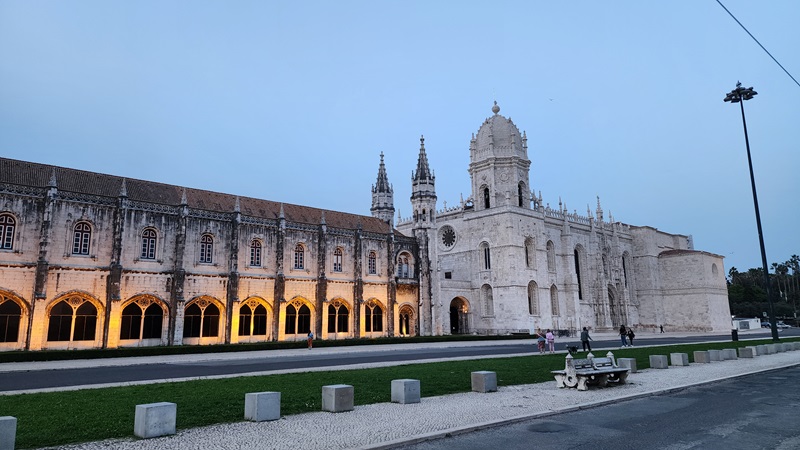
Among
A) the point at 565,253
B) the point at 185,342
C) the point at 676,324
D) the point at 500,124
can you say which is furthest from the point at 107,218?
the point at 676,324

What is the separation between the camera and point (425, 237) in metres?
52.3

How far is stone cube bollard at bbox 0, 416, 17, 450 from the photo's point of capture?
7621 millimetres

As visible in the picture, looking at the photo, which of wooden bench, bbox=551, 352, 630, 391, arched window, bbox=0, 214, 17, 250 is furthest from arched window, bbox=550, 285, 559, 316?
arched window, bbox=0, 214, 17, 250

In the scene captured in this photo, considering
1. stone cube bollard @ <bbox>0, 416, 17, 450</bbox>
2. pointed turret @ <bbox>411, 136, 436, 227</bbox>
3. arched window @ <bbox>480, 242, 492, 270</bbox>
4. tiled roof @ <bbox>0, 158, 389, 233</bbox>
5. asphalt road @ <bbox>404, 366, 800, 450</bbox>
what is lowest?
asphalt road @ <bbox>404, 366, 800, 450</bbox>

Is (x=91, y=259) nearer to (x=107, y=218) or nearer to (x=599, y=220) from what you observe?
(x=107, y=218)

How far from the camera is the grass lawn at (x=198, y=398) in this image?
377 inches

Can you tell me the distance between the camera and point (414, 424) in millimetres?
10211

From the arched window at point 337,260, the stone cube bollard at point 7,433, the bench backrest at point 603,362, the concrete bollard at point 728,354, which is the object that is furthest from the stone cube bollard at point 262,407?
the arched window at point 337,260

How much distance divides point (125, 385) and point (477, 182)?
49543 millimetres

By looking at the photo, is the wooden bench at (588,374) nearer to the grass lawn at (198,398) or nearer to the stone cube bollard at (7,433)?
the grass lawn at (198,398)

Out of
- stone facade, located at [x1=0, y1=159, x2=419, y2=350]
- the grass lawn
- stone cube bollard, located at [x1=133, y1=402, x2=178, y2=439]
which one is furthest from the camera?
stone facade, located at [x1=0, y1=159, x2=419, y2=350]

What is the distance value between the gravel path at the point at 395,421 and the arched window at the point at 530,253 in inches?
1621

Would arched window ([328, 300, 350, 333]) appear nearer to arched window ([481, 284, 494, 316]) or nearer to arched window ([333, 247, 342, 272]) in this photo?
arched window ([333, 247, 342, 272])

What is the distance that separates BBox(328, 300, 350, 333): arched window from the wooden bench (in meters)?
30.4
